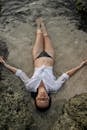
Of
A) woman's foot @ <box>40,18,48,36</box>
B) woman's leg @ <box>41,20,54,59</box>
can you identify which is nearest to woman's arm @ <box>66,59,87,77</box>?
woman's leg @ <box>41,20,54,59</box>

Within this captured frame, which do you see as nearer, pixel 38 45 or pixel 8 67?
pixel 8 67

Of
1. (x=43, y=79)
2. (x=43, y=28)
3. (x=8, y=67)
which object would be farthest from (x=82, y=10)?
(x=8, y=67)

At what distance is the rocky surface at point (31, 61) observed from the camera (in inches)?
374

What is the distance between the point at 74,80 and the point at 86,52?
133 cm

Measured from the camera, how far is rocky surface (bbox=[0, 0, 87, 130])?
374 inches

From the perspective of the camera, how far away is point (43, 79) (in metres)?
11.0

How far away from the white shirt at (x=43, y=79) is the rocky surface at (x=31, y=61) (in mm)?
181

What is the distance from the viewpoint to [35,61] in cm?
1164

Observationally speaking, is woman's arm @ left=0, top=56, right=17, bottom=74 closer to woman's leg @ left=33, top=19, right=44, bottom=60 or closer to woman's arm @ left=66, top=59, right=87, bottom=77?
woman's leg @ left=33, top=19, right=44, bottom=60

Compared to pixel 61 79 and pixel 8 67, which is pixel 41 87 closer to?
pixel 61 79

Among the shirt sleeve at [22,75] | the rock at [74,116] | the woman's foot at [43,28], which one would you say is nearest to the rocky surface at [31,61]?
the rock at [74,116]

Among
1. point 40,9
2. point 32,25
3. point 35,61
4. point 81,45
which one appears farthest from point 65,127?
point 40,9

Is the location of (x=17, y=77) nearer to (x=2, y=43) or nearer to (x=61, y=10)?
(x=2, y=43)

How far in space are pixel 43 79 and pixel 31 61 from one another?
3.85ft
